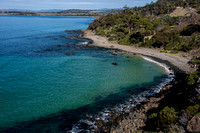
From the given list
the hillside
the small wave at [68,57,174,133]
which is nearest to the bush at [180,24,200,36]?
the hillside

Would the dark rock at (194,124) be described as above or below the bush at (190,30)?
below

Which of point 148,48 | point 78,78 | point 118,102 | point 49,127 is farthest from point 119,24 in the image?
point 49,127

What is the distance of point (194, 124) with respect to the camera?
1277 cm

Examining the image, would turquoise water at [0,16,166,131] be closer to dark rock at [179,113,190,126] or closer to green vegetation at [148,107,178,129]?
green vegetation at [148,107,178,129]

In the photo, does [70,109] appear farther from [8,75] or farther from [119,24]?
[119,24]

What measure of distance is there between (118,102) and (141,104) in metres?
3.16

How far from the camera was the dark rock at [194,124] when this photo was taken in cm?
1235

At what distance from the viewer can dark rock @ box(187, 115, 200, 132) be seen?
12.4m

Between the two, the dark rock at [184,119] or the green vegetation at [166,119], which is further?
the green vegetation at [166,119]

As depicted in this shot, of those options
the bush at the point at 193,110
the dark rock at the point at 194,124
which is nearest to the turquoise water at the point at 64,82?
the bush at the point at 193,110

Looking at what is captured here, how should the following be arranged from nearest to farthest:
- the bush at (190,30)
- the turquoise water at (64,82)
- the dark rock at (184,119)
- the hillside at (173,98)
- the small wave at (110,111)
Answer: the dark rock at (184,119) → the hillside at (173,98) → the small wave at (110,111) → the turquoise water at (64,82) → the bush at (190,30)

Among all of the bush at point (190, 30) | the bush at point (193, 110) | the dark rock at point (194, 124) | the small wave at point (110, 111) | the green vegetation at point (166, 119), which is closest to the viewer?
the dark rock at point (194, 124)

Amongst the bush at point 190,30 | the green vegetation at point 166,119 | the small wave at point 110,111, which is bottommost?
the small wave at point 110,111

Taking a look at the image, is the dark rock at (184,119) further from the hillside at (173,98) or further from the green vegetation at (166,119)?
the green vegetation at (166,119)
